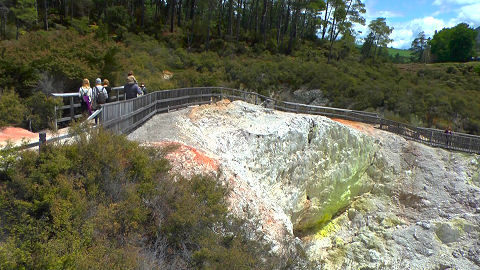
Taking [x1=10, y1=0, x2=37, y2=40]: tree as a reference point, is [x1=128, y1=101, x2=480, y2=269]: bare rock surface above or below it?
below

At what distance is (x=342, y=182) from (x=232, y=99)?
8086 millimetres

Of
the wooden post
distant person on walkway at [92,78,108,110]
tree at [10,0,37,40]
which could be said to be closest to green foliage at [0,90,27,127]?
distant person on walkway at [92,78,108,110]

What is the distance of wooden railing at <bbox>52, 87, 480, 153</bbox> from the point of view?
11.7m

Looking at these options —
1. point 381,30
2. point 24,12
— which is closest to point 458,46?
point 381,30

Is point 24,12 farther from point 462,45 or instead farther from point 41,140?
point 462,45

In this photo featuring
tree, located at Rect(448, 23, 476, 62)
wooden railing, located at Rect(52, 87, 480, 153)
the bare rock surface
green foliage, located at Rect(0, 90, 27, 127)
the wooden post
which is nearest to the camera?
the wooden post

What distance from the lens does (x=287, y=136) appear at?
1602 centimetres

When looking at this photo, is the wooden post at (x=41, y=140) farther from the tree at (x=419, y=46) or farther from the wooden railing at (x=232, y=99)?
the tree at (x=419, y=46)

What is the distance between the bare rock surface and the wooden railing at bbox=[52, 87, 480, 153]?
0.57m

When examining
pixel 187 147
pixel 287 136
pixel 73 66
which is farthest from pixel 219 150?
pixel 73 66

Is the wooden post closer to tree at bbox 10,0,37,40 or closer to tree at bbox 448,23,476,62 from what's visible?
tree at bbox 10,0,37,40

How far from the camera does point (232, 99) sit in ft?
74.3

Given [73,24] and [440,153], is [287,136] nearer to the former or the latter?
[440,153]

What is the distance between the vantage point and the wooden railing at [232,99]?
11.7 m
